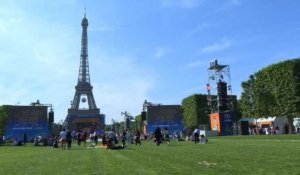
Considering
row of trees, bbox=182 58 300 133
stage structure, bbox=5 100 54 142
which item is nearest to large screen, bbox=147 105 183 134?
stage structure, bbox=5 100 54 142

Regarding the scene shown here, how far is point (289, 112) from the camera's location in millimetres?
70062

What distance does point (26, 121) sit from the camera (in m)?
99.8

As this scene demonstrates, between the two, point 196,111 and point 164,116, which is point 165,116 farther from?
point 196,111

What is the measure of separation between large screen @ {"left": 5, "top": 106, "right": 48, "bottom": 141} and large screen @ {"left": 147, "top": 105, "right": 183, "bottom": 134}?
26.8 m

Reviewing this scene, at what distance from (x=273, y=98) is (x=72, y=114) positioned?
125 m

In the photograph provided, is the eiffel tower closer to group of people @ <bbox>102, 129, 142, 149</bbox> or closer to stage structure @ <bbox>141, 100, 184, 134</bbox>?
stage structure @ <bbox>141, 100, 184, 134</bbox>

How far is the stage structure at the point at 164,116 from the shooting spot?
108500 millimetres

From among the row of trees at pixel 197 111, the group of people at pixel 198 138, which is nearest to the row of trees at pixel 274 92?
the row of trees at pixel 197 111

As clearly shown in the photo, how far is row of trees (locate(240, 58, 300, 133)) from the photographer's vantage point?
69812 millimetres

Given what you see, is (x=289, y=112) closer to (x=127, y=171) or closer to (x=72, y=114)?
(x=127, y=171)

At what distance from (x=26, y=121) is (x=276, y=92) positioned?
58294 mm

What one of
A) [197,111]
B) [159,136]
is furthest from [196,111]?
[159,136]

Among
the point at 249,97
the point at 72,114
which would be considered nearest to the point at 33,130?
the point at 249,97

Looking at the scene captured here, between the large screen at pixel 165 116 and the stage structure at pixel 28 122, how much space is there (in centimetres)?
2618
